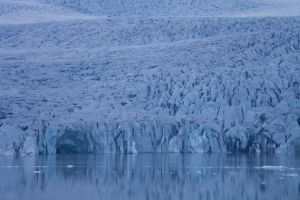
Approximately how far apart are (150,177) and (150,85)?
25.8 feet

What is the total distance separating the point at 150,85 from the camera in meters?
20.8

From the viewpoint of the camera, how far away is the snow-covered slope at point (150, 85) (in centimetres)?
1884

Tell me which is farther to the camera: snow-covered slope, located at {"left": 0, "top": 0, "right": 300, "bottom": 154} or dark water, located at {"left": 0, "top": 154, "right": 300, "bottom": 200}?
snow-covered slope, located at {"left": 0, "top": 0, "right": 300, "bottom": 154}

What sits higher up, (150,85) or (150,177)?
(150,85)

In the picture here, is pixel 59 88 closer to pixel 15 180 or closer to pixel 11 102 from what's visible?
pixel 11 102

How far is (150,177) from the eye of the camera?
13148mm

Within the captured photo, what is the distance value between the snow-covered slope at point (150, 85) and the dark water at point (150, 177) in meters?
0.99

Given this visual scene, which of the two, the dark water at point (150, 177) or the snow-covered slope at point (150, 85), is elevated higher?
the snow-covered slope at point (150, 85)

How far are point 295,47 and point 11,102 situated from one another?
8320 mm

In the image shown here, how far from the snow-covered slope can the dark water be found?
986 millimetres

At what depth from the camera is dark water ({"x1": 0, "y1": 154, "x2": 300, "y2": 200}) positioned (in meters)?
10.9

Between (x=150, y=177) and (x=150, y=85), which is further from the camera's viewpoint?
(x=150, y=85)

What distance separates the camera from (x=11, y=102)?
65.5ft

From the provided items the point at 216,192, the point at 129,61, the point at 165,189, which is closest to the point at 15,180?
the point at 165,189
